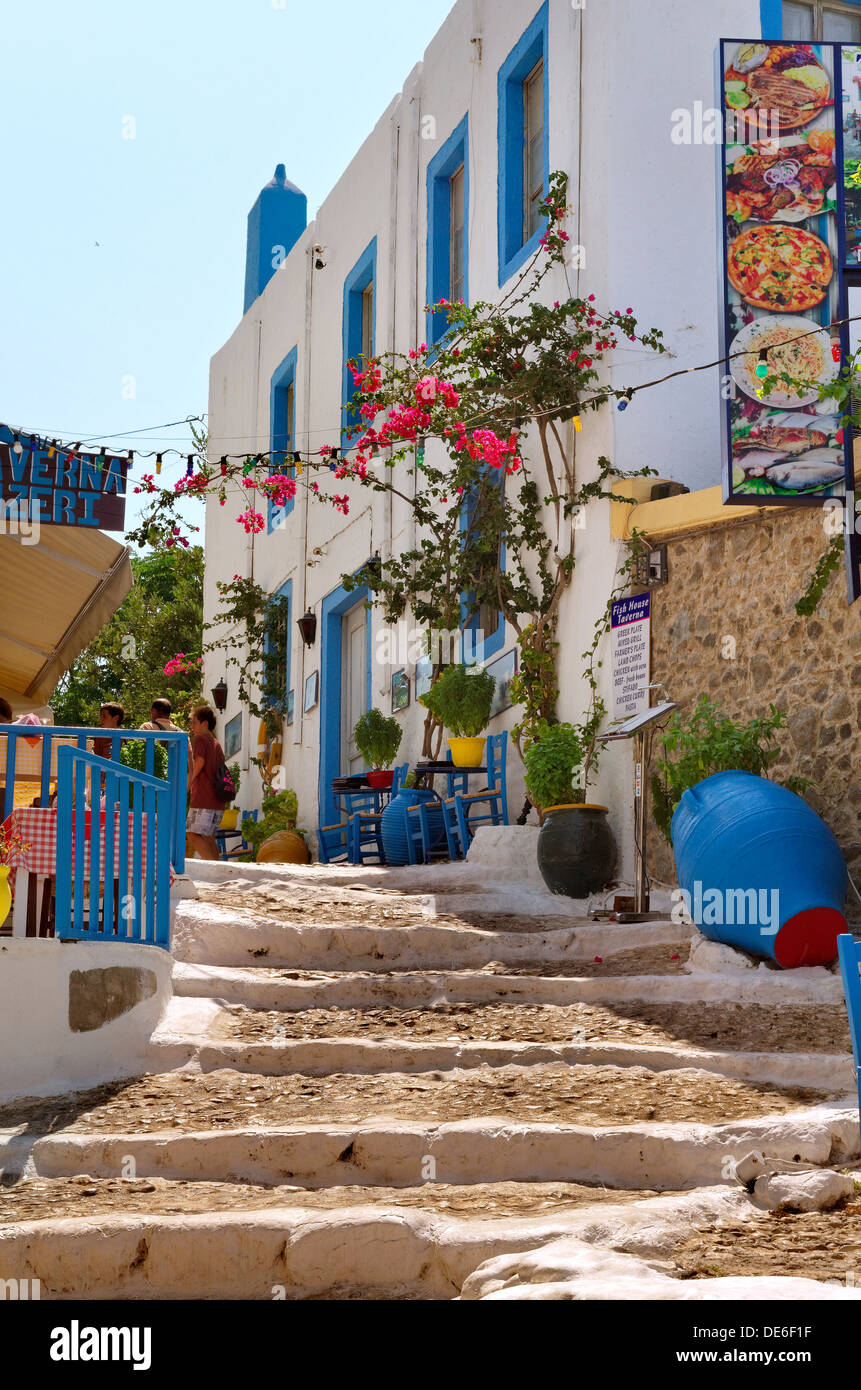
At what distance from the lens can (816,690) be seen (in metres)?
7.73

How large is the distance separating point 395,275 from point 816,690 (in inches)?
280

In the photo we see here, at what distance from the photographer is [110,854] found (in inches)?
234

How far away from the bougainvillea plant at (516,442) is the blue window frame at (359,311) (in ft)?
10.2

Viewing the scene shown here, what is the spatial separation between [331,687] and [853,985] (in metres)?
11.0

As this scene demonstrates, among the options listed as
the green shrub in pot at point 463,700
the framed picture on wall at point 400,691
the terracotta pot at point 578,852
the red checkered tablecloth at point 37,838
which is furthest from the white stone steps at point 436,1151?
the framed picture on wall at point 400,691

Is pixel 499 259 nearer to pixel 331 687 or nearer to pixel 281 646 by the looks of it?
pixel 331 687

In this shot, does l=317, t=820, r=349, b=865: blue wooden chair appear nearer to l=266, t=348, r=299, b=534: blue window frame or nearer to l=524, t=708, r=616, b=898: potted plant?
l=524, t=708, r=616, b=898: potted plant

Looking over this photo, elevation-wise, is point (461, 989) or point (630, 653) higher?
point (630, 653)

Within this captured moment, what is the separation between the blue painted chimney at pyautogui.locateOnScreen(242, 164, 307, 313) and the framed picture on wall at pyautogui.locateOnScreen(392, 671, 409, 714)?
7551mm

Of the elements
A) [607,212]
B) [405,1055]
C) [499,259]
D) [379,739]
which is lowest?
[405,1055]

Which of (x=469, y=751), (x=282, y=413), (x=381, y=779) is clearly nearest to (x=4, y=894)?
(x=469, y=751)

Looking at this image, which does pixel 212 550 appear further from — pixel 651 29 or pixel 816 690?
pixel 816 690

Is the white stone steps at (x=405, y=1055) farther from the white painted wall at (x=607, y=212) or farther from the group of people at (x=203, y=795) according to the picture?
the group of people at (x=203, y=795)
